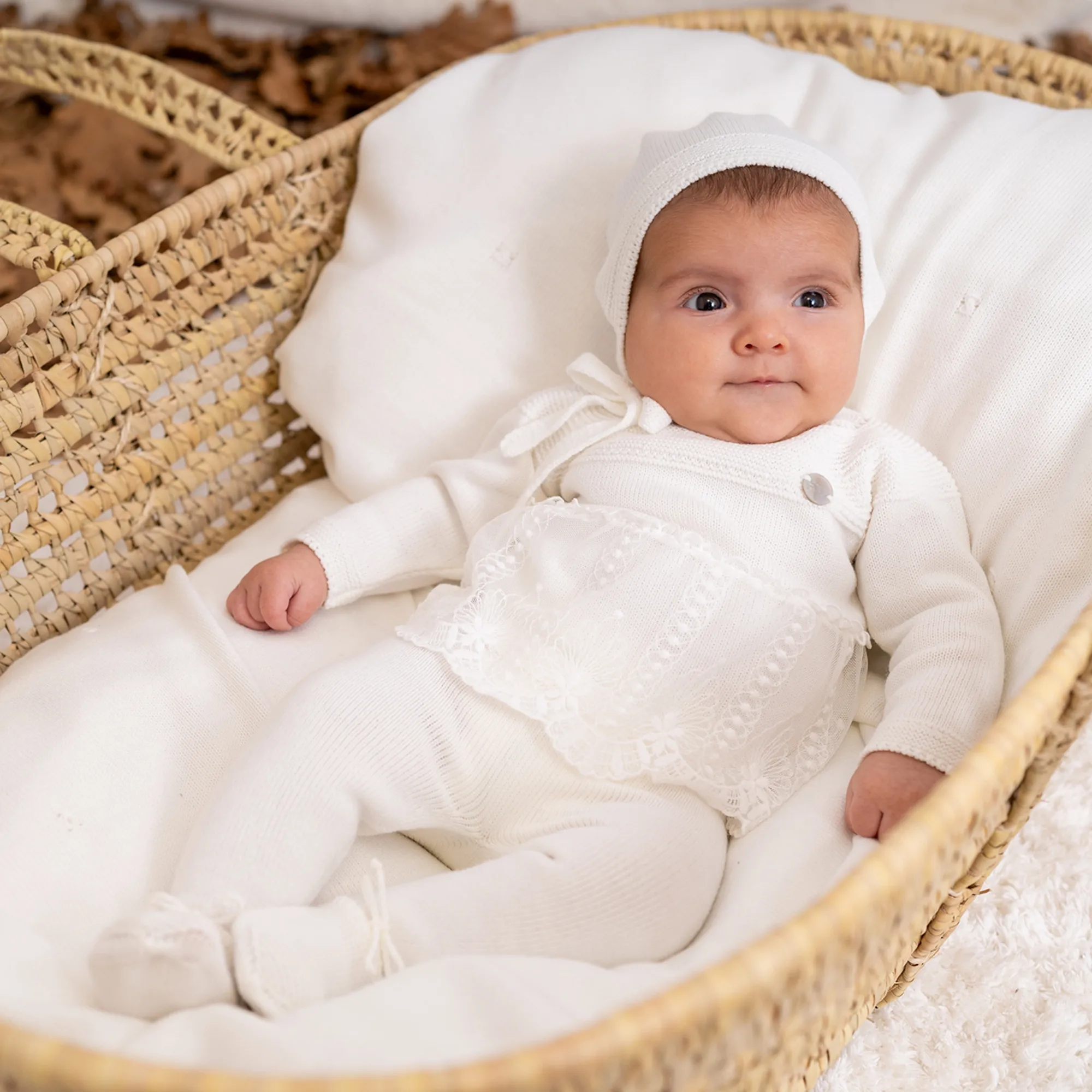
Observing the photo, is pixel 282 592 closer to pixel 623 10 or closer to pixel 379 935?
pixel 379 935

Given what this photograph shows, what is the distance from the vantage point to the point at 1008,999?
110 cm

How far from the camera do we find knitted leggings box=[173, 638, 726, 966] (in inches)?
33.4

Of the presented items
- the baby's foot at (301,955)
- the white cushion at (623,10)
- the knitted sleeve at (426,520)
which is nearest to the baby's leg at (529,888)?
the baby's foot at (301,955)

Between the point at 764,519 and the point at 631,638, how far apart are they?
17 cm

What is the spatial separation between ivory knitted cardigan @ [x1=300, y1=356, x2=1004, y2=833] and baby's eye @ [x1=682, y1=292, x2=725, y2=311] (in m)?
0.10

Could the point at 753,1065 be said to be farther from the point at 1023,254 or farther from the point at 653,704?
the point at 1023,254

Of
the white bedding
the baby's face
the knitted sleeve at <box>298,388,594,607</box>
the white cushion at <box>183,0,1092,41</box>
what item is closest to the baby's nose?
the baby's face

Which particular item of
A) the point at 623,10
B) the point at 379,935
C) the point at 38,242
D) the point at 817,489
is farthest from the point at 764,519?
the point at 623,10

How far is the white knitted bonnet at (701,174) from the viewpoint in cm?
109

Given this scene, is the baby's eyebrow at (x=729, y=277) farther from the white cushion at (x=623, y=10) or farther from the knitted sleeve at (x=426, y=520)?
the white cushion at (x=623, y=10)

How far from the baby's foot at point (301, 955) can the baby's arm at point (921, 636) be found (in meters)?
0.38

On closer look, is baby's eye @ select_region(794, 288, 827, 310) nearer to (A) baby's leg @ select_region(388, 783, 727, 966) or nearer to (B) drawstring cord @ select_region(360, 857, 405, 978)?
(A) baby's leg @ select_region(388, 783, 727, 966)

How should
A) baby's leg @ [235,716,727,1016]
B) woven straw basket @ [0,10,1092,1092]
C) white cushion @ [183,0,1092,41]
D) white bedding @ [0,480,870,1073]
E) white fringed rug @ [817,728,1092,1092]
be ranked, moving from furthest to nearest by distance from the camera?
white cushion @ [183,0,1092,41], white fringed rug @ [817,728,1092,1092], baby's leg @ [235,716,727,1016], white bedding @ [0,480,870,1073], woven straw basket @ [0,10,1092,1092]

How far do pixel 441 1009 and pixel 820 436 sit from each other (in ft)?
2.08
